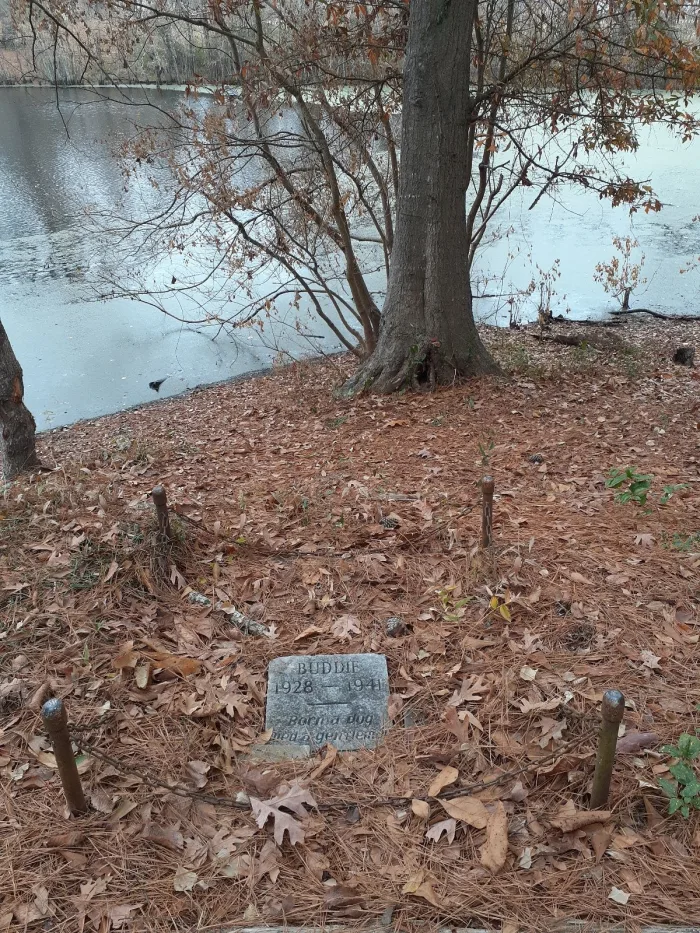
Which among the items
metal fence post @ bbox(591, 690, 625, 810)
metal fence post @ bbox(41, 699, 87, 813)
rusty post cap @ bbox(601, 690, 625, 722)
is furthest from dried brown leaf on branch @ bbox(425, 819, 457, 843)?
metal fence post @ bbox(41, 699, 87, 813)

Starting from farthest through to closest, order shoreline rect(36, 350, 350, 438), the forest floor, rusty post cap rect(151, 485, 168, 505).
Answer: shoreline rect(36, 350, 350, 438) < rusty post cap rect(151, 485, 168, 505) < the forest floor

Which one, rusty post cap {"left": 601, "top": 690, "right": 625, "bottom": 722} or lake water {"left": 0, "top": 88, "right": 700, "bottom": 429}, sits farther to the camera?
lake water {"left": 0, "top": 88, "right": 700, "bottom": 429}

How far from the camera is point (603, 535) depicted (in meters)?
3.70

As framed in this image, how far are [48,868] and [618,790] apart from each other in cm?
190

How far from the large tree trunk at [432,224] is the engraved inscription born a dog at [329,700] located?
406 cm

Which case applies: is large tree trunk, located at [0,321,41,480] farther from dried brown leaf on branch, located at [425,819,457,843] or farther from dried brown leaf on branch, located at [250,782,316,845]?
dried brown leaf on branch, located at [425,819,457,843]

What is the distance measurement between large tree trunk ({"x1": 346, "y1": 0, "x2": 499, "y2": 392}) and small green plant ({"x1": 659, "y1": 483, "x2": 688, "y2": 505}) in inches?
111

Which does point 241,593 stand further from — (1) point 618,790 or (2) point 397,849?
A: (1) point 618,790

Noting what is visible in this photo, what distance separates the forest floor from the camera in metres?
2.12

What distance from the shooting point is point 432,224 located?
627cm

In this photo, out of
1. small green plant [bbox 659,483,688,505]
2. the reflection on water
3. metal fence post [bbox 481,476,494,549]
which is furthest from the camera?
the reflection on water

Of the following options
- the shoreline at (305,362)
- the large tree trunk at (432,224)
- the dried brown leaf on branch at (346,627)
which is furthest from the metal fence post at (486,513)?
the shoreline at (305,362)

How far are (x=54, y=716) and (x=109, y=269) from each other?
12.6 meters

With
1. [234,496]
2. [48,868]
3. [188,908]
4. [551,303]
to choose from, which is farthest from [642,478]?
[551,303]
